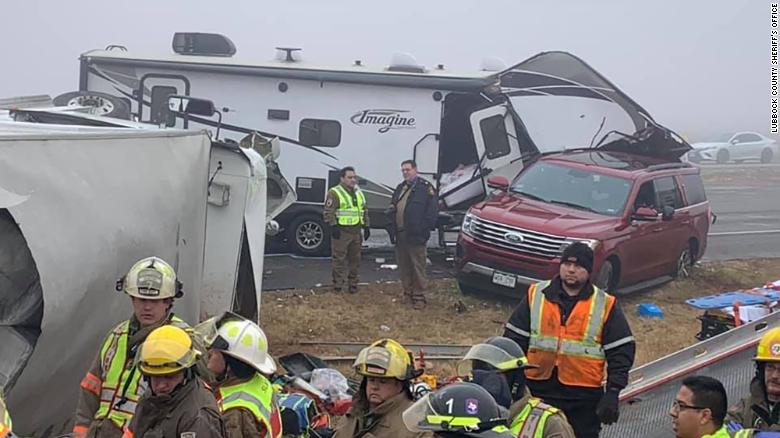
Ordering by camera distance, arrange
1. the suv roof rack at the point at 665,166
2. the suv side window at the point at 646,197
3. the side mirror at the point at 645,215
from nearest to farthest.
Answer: the side mirror at the point at 645,215, the suv side window at the point at 646,197, the suv roof rack at the point at 665,166

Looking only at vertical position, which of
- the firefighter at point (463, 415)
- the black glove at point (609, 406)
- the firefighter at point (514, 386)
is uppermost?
the firefighter at point (463, 415)

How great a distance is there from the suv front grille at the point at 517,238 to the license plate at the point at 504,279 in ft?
1.07

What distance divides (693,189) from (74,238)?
10.4m

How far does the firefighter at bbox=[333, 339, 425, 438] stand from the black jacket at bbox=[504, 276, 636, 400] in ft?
4.96

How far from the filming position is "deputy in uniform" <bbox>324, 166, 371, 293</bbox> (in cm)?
1155

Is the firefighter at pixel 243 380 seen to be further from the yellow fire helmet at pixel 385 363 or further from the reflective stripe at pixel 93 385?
the reflective stripe at pixel 93 385

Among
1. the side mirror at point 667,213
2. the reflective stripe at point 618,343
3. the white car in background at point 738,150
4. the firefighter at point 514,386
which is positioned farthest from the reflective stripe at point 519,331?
the white car in background at point 738,150

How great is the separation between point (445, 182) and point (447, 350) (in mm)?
5179

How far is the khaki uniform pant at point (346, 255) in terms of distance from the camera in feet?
38.0

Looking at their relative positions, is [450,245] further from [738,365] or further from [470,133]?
[738,365]

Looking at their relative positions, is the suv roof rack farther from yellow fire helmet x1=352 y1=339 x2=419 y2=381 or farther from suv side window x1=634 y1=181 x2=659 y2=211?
yellow fire helmet x1=352 y1=339 x2=419 y2=381

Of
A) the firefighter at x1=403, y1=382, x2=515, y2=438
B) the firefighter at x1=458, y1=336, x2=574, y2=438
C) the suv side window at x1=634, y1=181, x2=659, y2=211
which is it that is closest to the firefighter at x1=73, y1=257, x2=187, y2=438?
the firefighter at x1=458, y1=336, x2=574, y2=438

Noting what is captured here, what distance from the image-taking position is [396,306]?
11133 millimetres

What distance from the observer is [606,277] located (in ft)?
36.0
